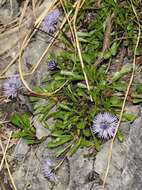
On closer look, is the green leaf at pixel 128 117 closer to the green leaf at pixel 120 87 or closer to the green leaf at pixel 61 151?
the green leaf at pixel 120 87

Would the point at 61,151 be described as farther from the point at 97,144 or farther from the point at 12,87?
the point at 12,87

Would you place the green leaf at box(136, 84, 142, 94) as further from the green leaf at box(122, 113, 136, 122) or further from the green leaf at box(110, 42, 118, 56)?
the green leaf at box(110, 42, 118, 56)

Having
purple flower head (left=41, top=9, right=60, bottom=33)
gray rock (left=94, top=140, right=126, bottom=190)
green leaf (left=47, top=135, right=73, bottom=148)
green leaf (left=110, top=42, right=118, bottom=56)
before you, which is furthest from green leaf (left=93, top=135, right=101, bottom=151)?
purple flower head (left=41, top=9, right=60, bottom=33)

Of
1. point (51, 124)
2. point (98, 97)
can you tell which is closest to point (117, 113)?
point (98, 97)

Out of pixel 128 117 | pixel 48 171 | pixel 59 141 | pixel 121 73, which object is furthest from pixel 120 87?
pixel 48 171

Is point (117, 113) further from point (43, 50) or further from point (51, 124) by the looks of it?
point (43, 50)

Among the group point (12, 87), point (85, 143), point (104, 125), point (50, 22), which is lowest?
point (85, 143)
